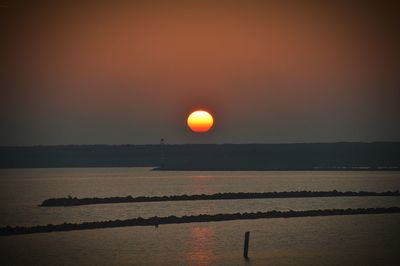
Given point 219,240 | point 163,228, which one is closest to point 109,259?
point 219,240

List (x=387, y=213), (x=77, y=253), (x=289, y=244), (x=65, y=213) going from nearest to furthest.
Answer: (x=77, y=253)
(x=289, y=244)
(x=387, y=213)
(x=65, y=213)

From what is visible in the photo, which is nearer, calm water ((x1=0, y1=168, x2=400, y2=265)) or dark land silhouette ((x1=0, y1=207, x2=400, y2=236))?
calm water ((x1=0, y1=168, x2=400, y2=265))

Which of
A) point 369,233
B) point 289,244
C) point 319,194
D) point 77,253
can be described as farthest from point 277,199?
point 77,253

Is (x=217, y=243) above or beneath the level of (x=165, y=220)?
beneath

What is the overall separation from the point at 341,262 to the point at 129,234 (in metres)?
15.2

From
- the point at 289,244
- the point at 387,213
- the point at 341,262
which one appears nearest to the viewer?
the point at 341,262

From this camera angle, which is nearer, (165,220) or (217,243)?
(217,243)

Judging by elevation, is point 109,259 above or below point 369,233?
below

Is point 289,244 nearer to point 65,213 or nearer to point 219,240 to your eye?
point 219,240

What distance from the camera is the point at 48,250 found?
46.3 meters

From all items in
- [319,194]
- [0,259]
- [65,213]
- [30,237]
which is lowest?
[0,259]

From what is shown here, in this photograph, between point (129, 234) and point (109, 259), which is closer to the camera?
point (109, 259)

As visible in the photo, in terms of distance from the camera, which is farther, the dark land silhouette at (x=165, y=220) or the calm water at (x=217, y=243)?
the dark land silhouette at (x=165, y=220)

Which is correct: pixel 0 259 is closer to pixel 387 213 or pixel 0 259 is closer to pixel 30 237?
pixel 30 237
